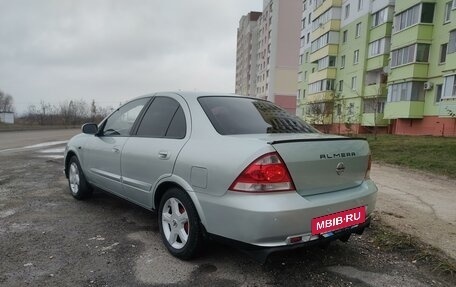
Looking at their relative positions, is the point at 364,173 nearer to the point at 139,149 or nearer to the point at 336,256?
the point at 336,256

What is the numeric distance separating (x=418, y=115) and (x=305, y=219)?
2481 centimetres

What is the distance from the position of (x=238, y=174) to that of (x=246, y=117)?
996mm

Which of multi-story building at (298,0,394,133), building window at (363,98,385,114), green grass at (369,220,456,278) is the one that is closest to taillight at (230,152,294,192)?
green grass at (369,220,456,278)

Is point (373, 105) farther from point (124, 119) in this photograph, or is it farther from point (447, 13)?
point (124, 119)

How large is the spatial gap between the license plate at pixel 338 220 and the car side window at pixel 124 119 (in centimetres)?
254

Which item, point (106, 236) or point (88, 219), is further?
point (88, 219)

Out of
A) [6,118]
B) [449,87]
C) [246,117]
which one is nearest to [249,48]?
[6,118]

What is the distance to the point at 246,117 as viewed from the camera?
3.46 m

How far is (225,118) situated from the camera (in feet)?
10.9

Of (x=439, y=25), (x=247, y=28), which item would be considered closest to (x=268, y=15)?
(x=247, y=28)

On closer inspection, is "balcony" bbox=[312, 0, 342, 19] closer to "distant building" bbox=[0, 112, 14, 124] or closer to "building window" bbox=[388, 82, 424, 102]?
"building window" bbox=[388, 82, 424, 102]

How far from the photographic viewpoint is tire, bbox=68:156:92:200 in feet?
16.9

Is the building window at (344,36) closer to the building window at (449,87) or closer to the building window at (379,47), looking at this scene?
Answer: the building window at (379,47)

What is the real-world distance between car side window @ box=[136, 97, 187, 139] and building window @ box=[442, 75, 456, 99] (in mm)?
21827
